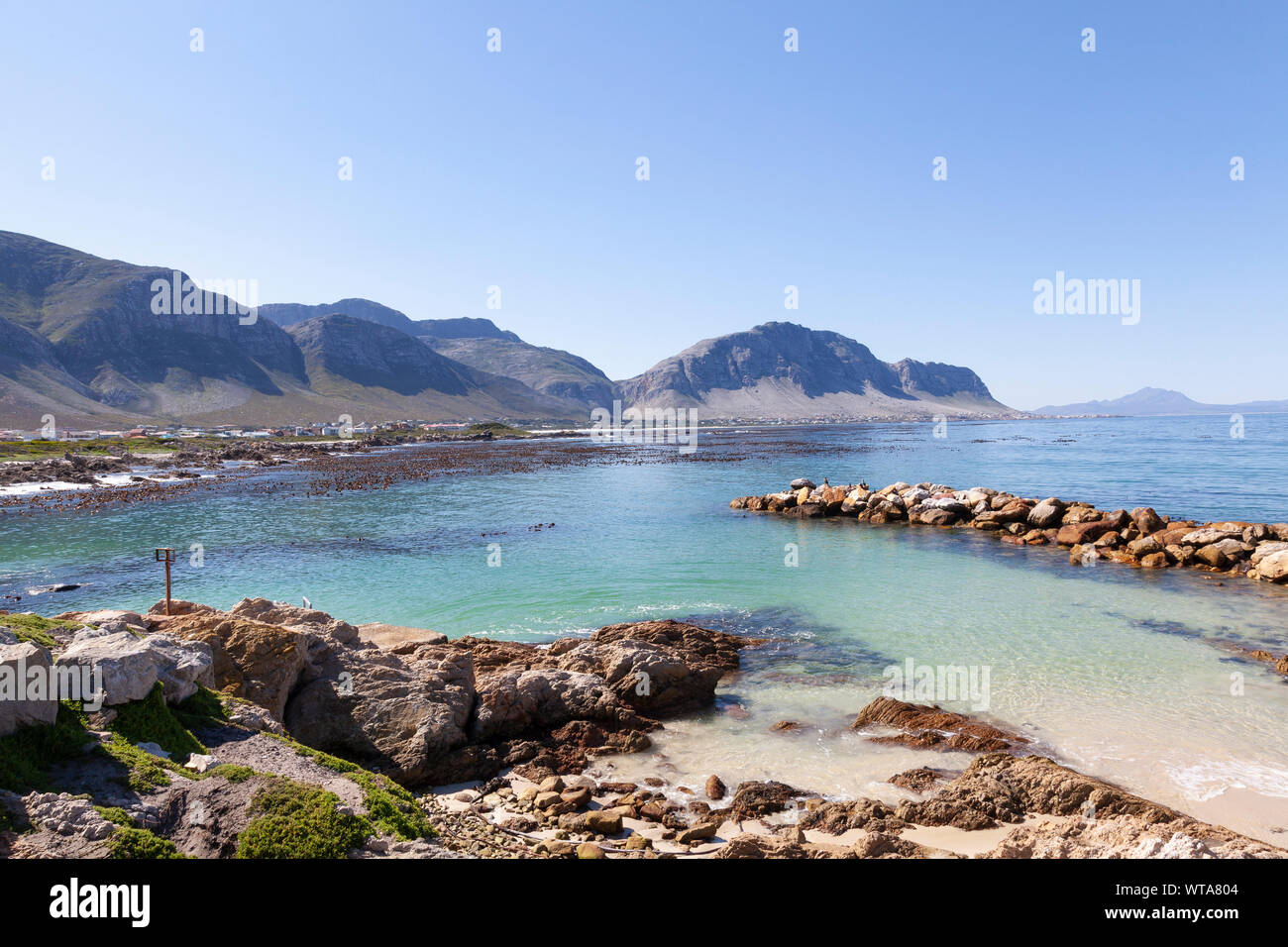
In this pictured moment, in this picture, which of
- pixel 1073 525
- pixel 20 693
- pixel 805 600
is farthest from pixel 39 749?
pixel 1073 525

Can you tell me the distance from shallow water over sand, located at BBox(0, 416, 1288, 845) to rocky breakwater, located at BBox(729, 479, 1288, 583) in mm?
1655

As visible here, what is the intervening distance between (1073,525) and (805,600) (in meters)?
17.9

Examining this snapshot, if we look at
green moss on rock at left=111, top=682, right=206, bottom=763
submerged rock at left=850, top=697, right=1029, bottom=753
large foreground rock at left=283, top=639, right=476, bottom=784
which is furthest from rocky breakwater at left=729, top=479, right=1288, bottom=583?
green moss on rock at left=111, top=682, right=206, bottom=763

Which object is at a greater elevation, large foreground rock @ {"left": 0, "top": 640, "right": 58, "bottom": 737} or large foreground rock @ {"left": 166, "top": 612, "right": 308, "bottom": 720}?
large foreground rock @ {"left": 0, "top": 640, "right": 58, "bottom": 737}

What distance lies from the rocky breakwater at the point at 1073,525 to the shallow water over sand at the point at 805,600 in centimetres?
165

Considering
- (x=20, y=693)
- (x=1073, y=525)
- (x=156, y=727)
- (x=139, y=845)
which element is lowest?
(x=1073, y=525)

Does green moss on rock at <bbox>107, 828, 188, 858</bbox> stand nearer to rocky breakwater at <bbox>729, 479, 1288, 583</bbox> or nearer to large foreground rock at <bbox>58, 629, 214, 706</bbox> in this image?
large foreground rock at <bbox>58, 629, 214, 706</bbox>

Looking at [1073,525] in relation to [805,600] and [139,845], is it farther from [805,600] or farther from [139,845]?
[139,845]

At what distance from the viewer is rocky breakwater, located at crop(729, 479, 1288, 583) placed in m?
26.0

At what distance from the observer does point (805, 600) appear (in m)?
22.6

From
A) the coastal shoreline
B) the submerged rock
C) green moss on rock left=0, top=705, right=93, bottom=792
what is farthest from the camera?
the submerged rock

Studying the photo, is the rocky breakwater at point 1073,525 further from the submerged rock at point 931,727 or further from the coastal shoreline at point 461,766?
the coastal shoreline at point 461,766

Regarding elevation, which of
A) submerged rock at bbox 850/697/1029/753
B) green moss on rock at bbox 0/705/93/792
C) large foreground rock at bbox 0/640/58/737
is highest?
large foreground rock at bbox 0/640/58/737
